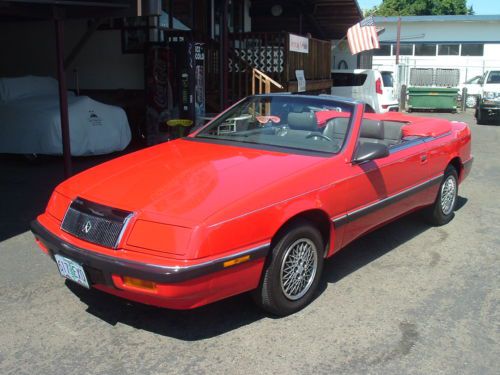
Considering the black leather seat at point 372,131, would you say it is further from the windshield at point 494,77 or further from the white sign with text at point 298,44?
the windshield at point 494,77

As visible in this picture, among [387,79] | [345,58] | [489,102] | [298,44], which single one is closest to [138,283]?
[298,44]

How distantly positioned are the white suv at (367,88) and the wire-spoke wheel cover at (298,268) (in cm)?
1280

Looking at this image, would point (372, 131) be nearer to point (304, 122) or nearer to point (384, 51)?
point (304, 122)

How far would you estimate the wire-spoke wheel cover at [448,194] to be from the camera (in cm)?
591

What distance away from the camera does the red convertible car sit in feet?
10.4

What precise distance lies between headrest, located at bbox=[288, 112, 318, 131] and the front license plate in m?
2.14

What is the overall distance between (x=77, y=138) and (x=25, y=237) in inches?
162

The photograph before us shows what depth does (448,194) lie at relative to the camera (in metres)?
6.00

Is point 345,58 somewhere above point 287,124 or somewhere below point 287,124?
above

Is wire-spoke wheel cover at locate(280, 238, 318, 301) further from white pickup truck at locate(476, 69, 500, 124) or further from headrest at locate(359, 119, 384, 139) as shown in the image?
white pickup truck at locate(476, 69, 500, 124)

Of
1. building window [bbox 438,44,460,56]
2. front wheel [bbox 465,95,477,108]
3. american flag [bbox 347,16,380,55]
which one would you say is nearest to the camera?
american flag [bbox 347,16,380,55]

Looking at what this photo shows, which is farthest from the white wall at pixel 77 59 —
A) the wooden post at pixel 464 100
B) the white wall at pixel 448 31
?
the white wall at pixel 448 31

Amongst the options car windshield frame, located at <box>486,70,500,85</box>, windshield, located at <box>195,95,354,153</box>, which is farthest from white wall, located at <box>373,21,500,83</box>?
windshield, located at <box>195,95,354,153</box>

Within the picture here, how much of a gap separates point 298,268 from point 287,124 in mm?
1399
